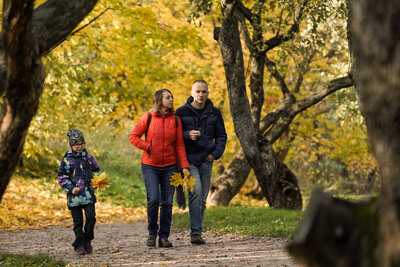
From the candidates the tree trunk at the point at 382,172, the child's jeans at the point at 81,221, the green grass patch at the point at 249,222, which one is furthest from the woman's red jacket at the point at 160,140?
the tree trunk at the point at 382,172

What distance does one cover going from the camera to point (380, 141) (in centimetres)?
229

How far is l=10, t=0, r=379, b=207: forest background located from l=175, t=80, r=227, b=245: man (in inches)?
138

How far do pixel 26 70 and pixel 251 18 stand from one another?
8019mm

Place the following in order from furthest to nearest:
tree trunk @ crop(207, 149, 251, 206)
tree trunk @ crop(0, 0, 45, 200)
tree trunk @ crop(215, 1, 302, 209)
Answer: tree trunk @ crop(207, 149, 251, 206) → tree trunk @ crop(215, 1, 302, 209) → tree trunk @ crop(0, 0, 45, 200)

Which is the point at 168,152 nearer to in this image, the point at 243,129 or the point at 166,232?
the point at 166,232

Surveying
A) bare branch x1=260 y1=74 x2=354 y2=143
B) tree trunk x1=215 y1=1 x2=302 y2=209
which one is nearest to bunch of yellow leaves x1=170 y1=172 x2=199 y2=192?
tree trunk x1=215 y1=1 x2=302 y2=209

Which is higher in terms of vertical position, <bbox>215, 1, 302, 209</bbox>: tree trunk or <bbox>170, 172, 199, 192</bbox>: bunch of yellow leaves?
<bbox>215, 1, 302, 209</bbox>: tree trunk

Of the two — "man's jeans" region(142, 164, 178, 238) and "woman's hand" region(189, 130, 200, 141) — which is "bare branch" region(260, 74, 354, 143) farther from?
"man's jeans" region(142, 164, 178, 238)

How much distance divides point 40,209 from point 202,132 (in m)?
8.02

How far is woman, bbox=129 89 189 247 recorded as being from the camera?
7074mm

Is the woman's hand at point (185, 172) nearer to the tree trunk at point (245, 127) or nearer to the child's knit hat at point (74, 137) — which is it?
the child's knit hat at point (74, 137)

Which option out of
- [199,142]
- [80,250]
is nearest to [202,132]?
[199,142]

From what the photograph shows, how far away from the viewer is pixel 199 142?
736cm

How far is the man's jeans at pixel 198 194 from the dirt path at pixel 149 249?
1.08 ft
